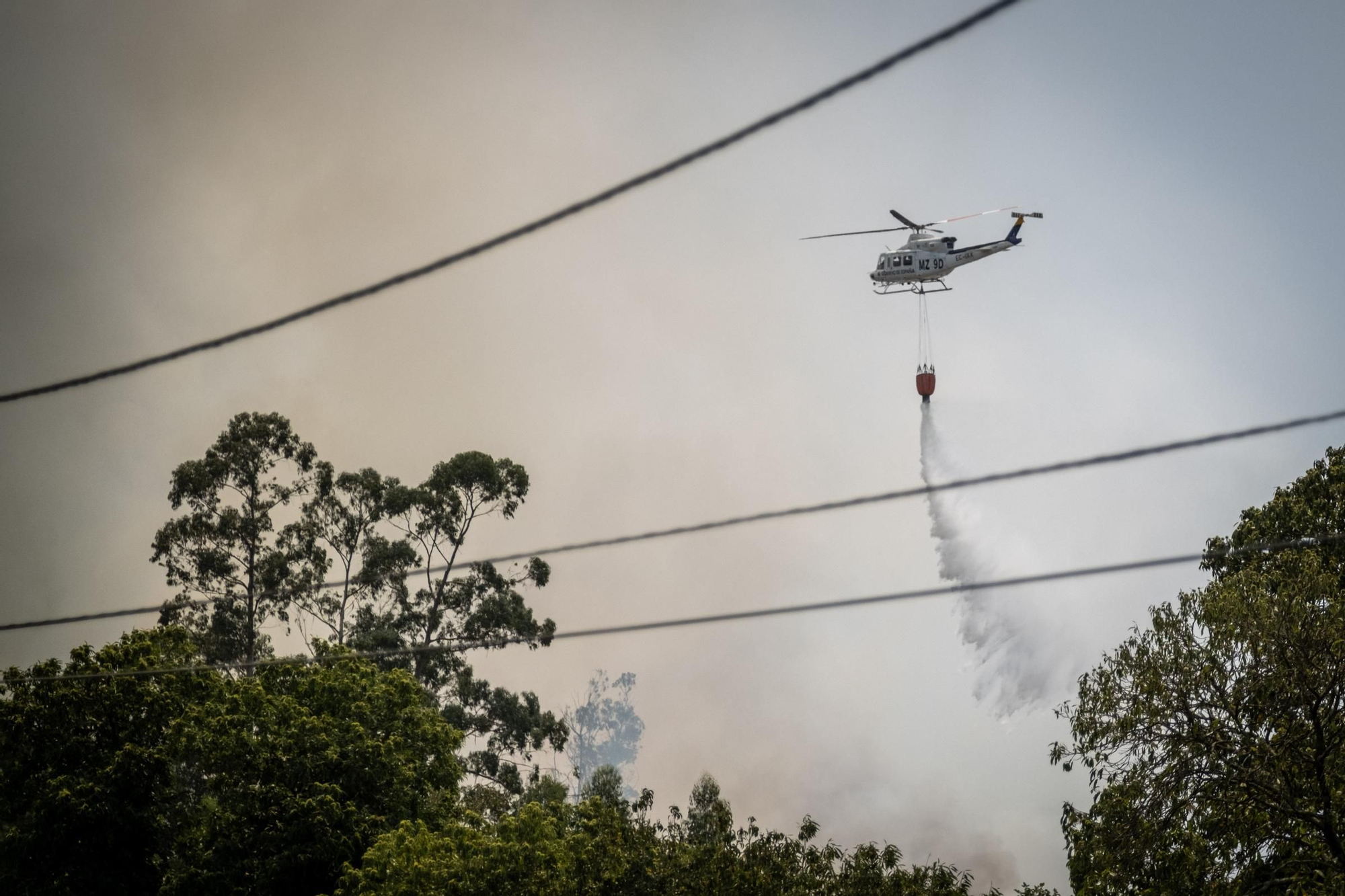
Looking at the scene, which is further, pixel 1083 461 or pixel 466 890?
pixel 466 890

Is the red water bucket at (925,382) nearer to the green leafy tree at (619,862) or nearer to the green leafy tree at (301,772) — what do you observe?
the green leafy tree at (301,772)

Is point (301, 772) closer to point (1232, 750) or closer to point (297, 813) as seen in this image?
point (297, 813)

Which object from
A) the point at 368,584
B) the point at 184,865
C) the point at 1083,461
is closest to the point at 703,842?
the point at 184,865

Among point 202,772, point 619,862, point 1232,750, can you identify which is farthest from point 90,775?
point 1232,750

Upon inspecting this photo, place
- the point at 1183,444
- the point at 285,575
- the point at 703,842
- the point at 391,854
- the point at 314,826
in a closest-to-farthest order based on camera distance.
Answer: the point at 1183,444
the point at 703,842
the point at 391,854
the point at 314,826
the point at 285,575

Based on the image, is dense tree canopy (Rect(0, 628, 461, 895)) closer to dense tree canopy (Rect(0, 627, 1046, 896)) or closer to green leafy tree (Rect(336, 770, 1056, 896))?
dense tree canopy (Rect(0, 627, 1046, 896))

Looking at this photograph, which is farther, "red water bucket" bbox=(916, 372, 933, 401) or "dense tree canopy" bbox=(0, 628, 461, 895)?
"red water bucket" bbox=(916, 372, 933, 401)

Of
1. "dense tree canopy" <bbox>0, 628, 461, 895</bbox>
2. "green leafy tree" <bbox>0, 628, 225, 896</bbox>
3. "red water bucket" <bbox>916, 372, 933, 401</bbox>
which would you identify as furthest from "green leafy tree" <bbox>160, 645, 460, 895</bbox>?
"red water bucket" <bbox>916, 372, 933, 401</bbox>

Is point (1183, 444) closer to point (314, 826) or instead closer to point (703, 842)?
point (703, 842)
